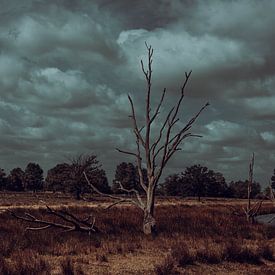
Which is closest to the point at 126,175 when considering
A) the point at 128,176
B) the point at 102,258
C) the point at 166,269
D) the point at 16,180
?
the point at 128,176

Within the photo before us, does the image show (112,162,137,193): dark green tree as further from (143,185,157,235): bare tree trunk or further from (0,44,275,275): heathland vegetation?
(143,185,157,235): bare tree trunk

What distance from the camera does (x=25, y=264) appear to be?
9891 mm

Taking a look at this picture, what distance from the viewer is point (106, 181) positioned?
3578 inches

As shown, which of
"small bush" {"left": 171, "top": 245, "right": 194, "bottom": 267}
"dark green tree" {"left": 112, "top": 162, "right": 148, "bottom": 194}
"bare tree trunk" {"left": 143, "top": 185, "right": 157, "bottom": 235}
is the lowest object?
"small bush" {"left": 171, "top": 245, "right": 194, "bottom": 267}

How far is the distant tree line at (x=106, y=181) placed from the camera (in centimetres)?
6166

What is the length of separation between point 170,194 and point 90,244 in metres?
91.7

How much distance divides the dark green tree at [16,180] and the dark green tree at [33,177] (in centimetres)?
180

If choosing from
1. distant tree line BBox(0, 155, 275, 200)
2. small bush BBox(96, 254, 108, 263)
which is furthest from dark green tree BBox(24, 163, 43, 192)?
small bush BBox(96, 254, 108, 263)

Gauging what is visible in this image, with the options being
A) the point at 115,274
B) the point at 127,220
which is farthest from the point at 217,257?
the point at 127,220

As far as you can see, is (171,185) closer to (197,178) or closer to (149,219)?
(197,178)

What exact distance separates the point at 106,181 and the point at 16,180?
3996 centimetres

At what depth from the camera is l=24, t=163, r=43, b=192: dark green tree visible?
117 m

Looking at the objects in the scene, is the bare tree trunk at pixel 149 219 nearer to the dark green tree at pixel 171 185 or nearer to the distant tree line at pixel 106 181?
the distant tree line at pixel 106 181

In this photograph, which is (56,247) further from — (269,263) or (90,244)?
(269,263)
